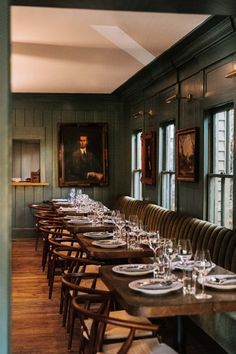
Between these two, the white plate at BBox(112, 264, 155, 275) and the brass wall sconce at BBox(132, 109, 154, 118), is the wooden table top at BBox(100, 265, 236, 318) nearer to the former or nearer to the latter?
the white plate at BBox(112, 264, 155, 275)

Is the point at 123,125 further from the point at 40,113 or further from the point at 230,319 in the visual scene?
the point at 230,319

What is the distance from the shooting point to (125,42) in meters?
6.14

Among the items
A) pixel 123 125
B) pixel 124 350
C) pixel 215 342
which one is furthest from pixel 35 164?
pixel 124 350

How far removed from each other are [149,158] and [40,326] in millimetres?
4288

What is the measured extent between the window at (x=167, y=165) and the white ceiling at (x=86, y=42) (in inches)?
45.7

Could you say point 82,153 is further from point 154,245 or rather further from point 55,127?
point 154,245

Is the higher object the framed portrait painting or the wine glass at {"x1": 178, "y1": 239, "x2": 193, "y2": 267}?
the framed portrait painting

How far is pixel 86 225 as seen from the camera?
6.32 metres

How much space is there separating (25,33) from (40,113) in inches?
200

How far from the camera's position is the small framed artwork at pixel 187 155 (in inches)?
243

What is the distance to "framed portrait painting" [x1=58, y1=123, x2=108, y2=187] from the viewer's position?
10.8 m

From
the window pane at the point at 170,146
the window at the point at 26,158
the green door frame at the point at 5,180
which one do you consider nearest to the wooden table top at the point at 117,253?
the green door frame at the point at 5,180

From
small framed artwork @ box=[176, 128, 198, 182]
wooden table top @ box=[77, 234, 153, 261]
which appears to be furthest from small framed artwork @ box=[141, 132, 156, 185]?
wooden table top @ box=[77, 234, 153, 261]

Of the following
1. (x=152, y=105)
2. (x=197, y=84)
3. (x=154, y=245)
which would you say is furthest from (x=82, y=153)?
(x=154, y=245)
